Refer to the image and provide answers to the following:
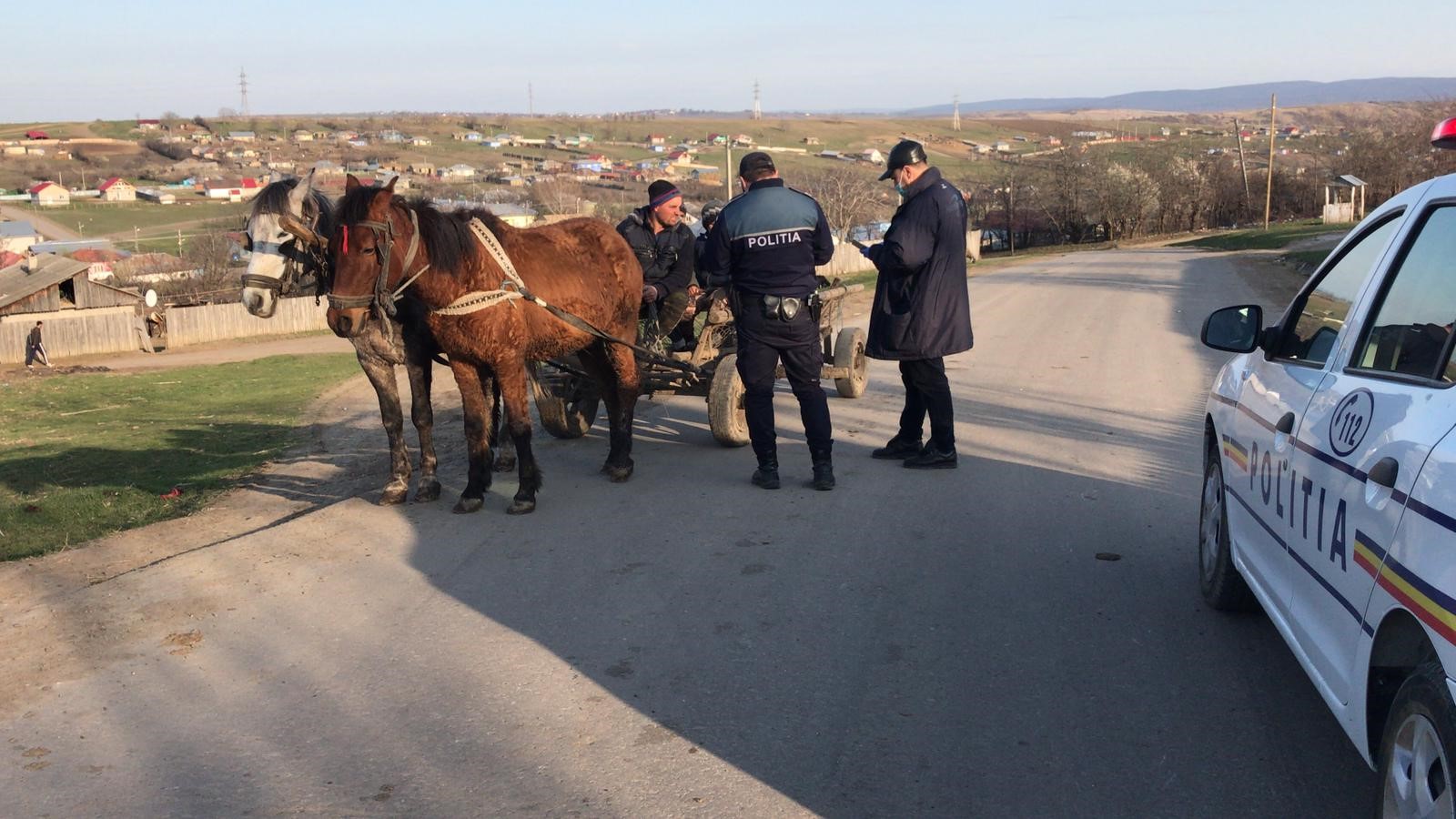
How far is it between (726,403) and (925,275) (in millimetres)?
1885

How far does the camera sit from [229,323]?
4384 centimetres

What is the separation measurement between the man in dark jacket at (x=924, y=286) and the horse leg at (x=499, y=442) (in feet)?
9.21

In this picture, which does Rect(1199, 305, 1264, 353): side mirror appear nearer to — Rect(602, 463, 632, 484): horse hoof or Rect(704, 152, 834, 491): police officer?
Rect(704, 152, 834, 491): police officer

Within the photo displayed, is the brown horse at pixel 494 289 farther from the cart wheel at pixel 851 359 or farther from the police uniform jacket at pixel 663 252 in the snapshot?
the cart wheel at pixel 851 359

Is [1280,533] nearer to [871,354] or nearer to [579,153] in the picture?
[871,354]

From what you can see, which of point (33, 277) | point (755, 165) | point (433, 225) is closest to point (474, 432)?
point (433, 225)

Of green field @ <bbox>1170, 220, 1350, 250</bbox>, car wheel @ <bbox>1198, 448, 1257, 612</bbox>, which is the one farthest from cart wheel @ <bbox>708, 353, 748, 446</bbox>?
green field @ <bbox>1170, 220, 1350, 250</bbox>

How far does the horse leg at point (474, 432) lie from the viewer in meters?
7.57

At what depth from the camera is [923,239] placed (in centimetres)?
808

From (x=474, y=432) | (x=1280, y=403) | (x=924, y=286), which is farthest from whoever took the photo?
(x=924, y=286)

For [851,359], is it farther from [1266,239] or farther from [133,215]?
[133,215]

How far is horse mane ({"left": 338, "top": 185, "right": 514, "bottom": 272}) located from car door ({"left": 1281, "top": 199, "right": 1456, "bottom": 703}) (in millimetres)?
4905

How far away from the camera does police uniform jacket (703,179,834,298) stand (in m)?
7.86

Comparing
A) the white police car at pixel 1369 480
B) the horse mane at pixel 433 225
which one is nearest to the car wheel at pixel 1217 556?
the white police car at pixel 1369 480
